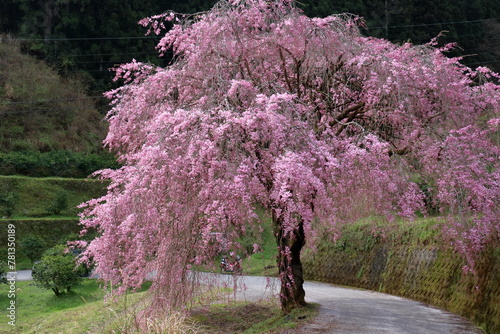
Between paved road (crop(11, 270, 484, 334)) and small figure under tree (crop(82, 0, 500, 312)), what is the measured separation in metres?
0.86

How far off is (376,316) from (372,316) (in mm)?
80


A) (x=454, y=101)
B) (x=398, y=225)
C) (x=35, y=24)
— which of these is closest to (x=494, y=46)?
(x=398, y=225)

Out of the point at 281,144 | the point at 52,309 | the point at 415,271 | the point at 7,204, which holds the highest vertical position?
the point at 281,144

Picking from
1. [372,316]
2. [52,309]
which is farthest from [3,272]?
[372,316]

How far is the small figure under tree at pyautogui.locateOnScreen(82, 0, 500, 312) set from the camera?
7.18 m

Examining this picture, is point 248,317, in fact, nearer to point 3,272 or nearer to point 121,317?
point 121,317

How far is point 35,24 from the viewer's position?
124 ft

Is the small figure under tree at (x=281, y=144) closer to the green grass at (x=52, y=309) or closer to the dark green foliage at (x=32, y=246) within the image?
the green grass at (x=52, y=309)

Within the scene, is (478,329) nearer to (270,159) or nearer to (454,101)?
(454,101)

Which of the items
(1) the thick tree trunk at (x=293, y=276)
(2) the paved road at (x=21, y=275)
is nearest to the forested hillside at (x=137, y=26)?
(2) the paved road at (x=21, y=275)

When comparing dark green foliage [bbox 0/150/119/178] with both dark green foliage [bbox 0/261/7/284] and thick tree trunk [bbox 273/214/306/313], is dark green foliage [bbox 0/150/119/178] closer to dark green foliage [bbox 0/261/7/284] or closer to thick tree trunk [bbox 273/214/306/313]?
dark green foliage [bbox 0/261/7/284]

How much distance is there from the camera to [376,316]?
10094 mm

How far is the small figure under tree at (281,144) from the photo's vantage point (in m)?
7.18

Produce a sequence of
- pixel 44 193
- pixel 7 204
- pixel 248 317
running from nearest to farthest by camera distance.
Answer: pixel 248 317
pixel 7 204
pixel 44 193
